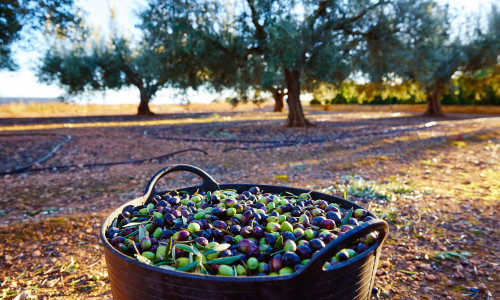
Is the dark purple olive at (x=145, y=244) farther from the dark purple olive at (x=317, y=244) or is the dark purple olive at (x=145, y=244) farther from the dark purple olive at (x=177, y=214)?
the dark purple olive at (x=317, y=244)

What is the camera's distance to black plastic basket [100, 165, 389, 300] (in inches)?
50.7

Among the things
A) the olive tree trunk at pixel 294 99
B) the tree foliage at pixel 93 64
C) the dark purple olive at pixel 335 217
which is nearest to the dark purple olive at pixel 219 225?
the dark purple olive at pixel 335 217

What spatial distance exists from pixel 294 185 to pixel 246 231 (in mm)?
4016

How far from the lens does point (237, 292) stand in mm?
1299

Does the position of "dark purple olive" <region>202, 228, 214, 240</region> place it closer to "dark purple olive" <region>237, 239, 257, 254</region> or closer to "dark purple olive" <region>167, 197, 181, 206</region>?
"dark purple olive" <region>237, 239, 257, 254</region>

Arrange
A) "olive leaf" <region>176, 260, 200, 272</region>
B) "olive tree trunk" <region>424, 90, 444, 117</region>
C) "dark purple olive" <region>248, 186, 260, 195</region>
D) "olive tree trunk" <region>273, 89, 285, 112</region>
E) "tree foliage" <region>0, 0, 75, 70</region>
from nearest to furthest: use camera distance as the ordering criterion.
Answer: "olive leaf" <region>176, 260, 200, 272</region> < "dark purple olive" <region>248, 186, 260, 195</region> < "tree foliage" <region>0, 0, 75, 70</region> < "olive tree trunk" <region>424, 90, 444, 117</region> < "olive tree trunk" <region>273, 89, 285, 112</region>

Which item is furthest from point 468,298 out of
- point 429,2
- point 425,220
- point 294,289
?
point 429,2

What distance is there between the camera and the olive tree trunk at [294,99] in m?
15.2

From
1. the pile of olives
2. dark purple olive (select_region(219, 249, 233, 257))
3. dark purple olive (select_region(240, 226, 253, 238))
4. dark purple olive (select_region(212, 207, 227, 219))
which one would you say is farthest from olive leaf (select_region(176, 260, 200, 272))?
dark purple olive (select_region(212, 207, 227, 219))

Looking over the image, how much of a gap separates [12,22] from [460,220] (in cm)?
1396

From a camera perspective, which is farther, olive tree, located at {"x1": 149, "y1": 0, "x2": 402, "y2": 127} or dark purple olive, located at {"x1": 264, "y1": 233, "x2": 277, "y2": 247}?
olive tree, located at {"x1": 149, "y1": 0, "x2": 402, "y2": 127}

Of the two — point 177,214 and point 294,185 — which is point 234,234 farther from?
point 294,185

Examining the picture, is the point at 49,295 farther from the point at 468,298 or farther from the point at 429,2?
the point at 429,2

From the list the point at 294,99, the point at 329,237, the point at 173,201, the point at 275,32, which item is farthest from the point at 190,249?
the point at 294,99
